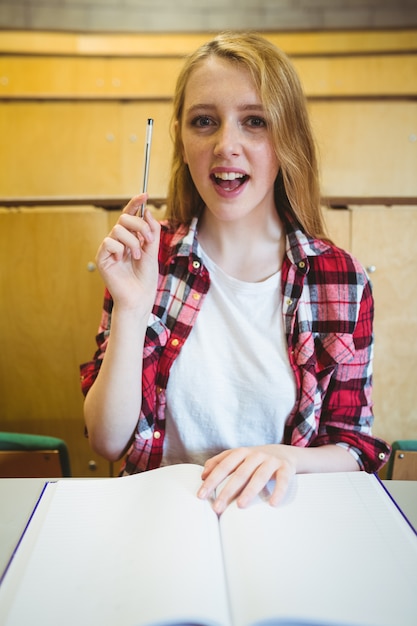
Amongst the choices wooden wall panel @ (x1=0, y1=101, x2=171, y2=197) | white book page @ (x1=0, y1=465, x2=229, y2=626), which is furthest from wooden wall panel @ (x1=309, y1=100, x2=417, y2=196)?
white book page @ (x1=0, y1=465, x2=229, y2=626)

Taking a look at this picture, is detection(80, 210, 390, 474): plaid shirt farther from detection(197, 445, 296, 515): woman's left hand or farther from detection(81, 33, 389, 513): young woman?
detection(197, 445, 296, 515): woman's left hand

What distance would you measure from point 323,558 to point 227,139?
600 mm

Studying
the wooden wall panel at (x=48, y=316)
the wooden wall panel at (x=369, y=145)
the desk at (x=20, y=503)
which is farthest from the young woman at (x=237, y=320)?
the wooden wall panel at (x=369, y=145)

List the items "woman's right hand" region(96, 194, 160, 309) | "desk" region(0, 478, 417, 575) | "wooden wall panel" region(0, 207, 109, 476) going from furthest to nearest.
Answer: "wooden wall panel" region(0, 207, 109, 476), "woman's right hand" region(96, 194, 160, 309), "desk" region(0, 478, 417, 575)

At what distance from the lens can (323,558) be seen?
18.7 inches

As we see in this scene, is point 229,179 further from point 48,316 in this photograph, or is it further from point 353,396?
point 48,316

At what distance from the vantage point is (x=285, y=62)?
32.7 inches

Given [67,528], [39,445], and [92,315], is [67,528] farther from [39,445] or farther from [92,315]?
[92,315]

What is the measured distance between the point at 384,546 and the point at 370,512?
0.19 ft

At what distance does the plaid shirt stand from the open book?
0.74 feet

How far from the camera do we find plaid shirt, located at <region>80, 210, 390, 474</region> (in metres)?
0.83

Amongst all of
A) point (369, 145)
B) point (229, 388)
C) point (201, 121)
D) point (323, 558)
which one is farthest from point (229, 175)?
point (369, 145)

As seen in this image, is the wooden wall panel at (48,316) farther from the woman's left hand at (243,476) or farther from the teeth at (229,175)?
the woman's left hand at (243,476)

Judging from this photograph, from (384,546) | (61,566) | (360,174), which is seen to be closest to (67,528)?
(61,566)
